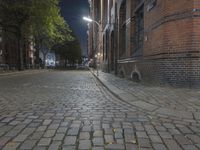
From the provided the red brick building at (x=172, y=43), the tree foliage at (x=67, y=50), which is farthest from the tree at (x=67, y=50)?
the red brick building at (x=172, y=43)

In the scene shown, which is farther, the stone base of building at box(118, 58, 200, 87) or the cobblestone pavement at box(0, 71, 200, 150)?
the stone base of building at box(118, 58, 200, 87)

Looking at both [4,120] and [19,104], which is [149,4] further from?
[4,120]

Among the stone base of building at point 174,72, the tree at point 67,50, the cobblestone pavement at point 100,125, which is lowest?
the cobblestone pavement at point 100,125

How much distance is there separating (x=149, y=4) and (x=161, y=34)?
8.69 feet

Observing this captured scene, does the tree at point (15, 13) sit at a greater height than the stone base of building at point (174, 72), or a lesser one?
greater

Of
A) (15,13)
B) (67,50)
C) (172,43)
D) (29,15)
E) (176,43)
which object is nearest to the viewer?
(176,43)

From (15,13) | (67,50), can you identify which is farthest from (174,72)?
(67,50)

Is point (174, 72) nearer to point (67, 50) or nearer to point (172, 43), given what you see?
point (172, 43)

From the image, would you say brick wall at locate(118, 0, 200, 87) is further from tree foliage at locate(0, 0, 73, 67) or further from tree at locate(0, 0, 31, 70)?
tree at locate(0, 0, 31, 70)

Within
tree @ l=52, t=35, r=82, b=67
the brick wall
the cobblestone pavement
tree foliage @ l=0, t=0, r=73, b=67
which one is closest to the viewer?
the cobblestone pavement

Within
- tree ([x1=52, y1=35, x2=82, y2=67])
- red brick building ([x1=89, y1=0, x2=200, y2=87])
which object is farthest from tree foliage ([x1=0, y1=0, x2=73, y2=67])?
tree ([x1=52, y1=35, x2=82, y2=67])

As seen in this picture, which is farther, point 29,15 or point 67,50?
point 67,50

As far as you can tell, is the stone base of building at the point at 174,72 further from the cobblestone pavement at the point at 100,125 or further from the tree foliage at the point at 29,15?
the tree foliage at the point at 29,15

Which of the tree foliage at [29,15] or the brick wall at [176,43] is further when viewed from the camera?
the tree foliage at [29,15]
